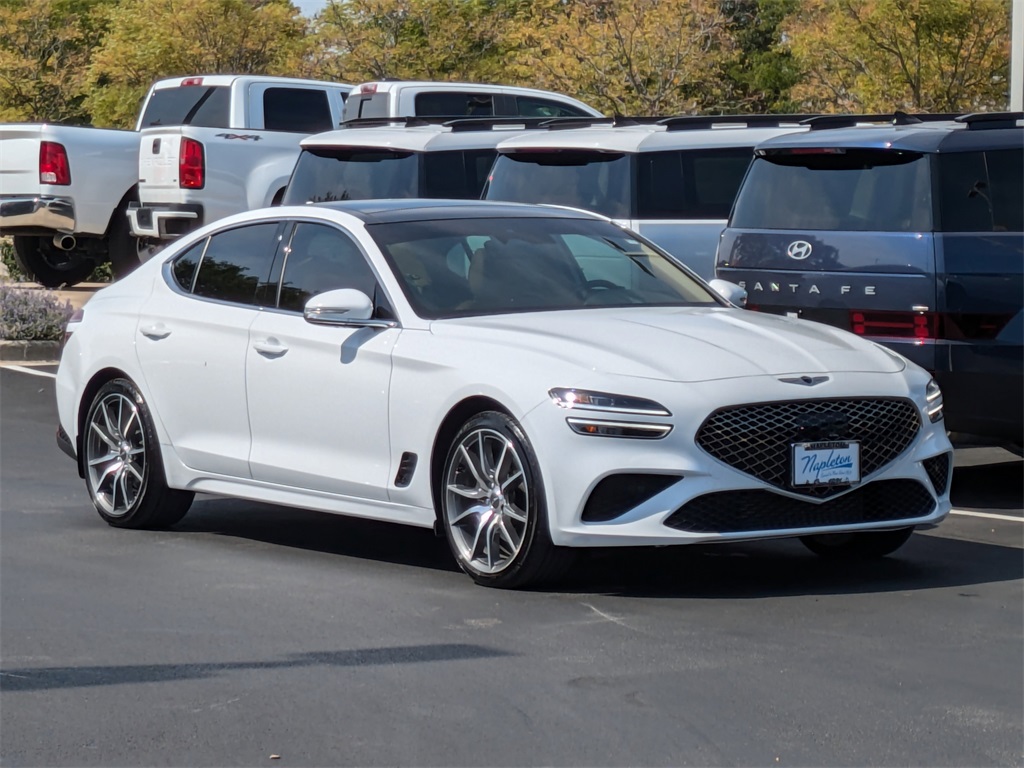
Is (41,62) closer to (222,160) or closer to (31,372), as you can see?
(222,160)

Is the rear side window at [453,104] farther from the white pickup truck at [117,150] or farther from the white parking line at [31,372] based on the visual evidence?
the white parking line at [31,372]

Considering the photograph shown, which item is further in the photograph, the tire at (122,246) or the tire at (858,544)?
the tire at (122,246)

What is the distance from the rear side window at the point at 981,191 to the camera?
Answer: 958 centimetres

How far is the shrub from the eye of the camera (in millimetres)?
17281

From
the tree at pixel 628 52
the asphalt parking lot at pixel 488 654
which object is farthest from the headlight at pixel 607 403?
the tree at pixel 628 52

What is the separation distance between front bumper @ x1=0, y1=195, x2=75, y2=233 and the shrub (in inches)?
86.5

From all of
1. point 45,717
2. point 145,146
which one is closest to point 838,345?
point 45,717

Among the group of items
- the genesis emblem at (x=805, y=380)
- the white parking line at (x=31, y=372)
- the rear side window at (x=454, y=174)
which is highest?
the rear side window at (x=454, y=174)

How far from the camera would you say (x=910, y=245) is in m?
9.54

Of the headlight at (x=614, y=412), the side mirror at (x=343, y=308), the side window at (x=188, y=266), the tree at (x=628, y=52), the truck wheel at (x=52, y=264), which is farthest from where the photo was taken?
the tree at (x=628, y=52)

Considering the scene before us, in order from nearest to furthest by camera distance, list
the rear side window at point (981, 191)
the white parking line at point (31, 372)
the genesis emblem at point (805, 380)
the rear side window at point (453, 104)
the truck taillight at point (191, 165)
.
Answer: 1. the genesis emblem at point (805, 380)
2. the rear side window at point (981, 191)
3. the white parking line at point (31, 372)
4. the truck taillight at point (191, 165)
5. the rear side window at point (453, 104)

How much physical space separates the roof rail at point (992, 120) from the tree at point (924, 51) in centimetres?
2144

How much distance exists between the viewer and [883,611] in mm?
6961

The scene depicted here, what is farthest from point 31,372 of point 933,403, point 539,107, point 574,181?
point 933,403
